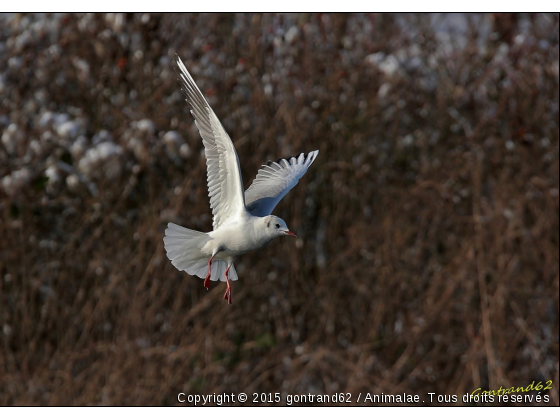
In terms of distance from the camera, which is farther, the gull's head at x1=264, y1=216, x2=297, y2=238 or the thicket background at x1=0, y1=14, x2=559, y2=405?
the thicket background at x1=0, y1=14, x2=559, y2=405

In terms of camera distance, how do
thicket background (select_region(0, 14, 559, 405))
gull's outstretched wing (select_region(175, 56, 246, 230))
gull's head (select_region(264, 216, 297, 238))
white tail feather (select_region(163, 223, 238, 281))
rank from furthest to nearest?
thicket background (select_region(0, 14, 559, 405)), white tail feather (select_region(163, 223, 238, 281)), gull's outstretched wing (select_region(175, 56, 246, 230)), gull's head (select_region(264, 216, 297, 238))

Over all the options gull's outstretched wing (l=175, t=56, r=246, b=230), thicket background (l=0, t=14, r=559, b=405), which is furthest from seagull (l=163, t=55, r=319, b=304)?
thicket background (l=0, t=14, r=559, b=405)

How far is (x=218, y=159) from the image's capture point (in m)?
3.22

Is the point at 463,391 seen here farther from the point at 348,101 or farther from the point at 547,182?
the point at 348,101

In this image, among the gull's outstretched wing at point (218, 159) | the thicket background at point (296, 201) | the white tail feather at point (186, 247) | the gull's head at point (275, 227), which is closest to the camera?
the gull's head at point (275, 227)

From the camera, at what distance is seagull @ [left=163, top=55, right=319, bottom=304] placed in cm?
301

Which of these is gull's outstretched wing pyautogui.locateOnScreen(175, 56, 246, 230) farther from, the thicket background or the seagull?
the thicket background

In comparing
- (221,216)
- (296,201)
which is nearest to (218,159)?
(221,216)

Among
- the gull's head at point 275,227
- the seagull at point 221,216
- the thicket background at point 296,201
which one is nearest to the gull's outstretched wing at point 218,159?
the seagull at point 221,216

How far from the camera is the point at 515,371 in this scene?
556 cm

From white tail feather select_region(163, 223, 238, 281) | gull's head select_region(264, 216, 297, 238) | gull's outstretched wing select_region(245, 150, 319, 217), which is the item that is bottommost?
white tail feather select_region(163, 223, 238, 281)

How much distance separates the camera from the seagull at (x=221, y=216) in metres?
3.01

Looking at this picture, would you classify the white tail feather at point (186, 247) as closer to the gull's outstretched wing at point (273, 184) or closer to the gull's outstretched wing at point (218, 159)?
the gull's outstretched wing at point (218, 159)

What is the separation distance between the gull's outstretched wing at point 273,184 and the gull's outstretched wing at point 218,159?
15 cm
